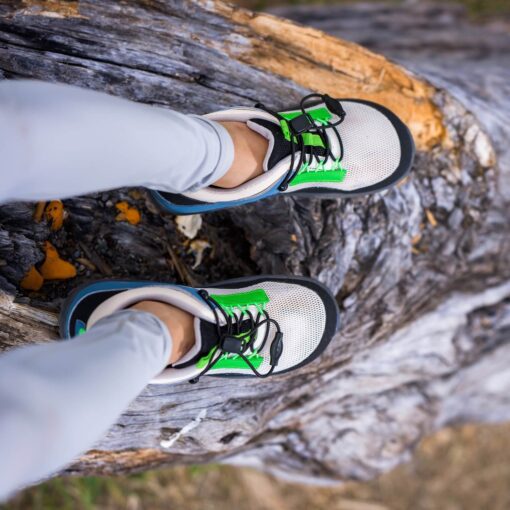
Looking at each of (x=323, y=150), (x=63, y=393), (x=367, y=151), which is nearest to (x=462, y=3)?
(x=367, y=151)

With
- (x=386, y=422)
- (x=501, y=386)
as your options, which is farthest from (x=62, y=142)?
(x=501, y=386)

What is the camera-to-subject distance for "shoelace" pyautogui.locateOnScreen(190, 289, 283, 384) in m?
1.46

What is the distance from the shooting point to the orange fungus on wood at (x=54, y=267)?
1556mm

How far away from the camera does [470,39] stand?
8.82 feet

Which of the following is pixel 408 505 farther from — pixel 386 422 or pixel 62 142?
pixel 62 142

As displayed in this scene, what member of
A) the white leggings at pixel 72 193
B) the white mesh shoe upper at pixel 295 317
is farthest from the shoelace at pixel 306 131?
the white leggings at pixel 72 193

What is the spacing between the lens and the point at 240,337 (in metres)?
1.51

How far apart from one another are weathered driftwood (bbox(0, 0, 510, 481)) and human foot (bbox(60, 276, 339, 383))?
0.12m

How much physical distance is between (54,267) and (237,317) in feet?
1.68

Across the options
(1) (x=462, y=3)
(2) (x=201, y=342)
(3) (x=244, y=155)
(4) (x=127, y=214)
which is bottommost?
Answer: (2) (x=201, y=342)

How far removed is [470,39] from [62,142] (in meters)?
2.30

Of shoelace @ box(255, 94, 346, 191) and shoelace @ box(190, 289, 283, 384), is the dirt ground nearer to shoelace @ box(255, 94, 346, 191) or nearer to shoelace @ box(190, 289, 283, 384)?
shoelace @ box(190, 289, 283, 384)

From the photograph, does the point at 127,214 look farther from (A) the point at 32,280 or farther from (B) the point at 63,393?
(B) the point at 63,393

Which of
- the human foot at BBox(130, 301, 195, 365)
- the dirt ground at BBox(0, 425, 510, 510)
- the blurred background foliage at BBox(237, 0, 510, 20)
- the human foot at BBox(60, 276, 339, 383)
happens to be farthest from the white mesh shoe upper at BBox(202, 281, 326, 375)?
the blurred background foliage at BBox(237, 0, 510, 20)
